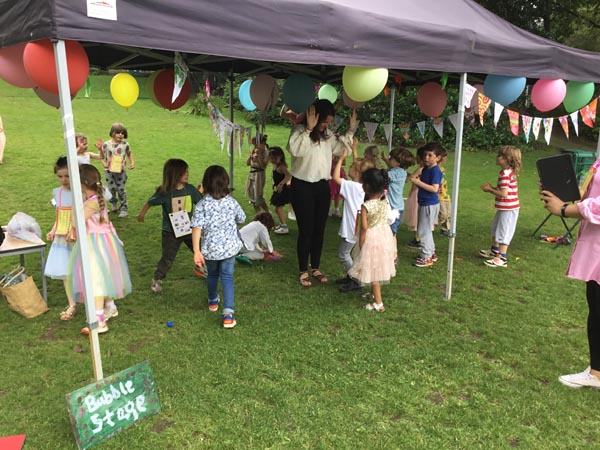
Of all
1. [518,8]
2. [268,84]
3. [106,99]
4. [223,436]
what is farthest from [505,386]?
[106,99]

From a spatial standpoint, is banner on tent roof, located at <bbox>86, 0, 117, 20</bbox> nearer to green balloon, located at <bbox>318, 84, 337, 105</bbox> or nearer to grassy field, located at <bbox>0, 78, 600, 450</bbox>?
grassy field, located at <bbox>0, 78, 600, 450</bbox>

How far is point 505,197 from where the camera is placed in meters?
5.71

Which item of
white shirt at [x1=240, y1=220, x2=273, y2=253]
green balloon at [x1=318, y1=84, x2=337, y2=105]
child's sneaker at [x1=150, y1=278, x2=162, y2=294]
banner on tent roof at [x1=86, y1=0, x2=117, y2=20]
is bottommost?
child's sneaker at [x1=150, y1=278, x2=162, y2=294]

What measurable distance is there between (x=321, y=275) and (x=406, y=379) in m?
1.95

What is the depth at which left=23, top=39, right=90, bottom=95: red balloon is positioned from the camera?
2529 mm

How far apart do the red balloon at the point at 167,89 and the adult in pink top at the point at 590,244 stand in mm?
4288

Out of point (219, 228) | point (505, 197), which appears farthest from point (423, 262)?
point (219, 228)

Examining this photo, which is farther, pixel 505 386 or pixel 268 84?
pixel 268 84

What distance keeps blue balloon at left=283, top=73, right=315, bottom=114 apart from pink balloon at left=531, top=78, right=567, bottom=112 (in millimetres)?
2418

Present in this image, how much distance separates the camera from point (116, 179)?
7.31 metres

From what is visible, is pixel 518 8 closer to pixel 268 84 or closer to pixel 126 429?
pixel 268 84

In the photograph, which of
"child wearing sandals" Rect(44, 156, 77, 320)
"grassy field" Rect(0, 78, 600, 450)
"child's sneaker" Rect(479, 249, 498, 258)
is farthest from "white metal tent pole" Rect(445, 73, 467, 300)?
"child wearing sandals" Rect(44, 156, 77, 320)

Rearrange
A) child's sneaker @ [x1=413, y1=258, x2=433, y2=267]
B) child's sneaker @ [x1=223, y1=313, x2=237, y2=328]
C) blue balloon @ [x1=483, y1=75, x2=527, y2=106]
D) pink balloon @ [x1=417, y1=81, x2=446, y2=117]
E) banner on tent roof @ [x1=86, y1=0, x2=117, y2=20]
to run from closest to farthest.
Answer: banner on tent roof @ [x1=86, y1=0, x2=117, y2=20] → child's sneaker @ [x1=223, y1=313, x2=237, y2=328] → blue balloon @ [x1=483, y1=75, x2=527, y2=106] → child's sneaker @ [x1=413, y1=258, x2=433, y2=267] → pink balloon @ [x1=417, y1=81, x2=446, y2=117]

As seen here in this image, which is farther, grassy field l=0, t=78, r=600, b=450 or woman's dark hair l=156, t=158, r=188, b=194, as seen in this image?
woman's dark hair l=156, t=158, r=188, b=194
